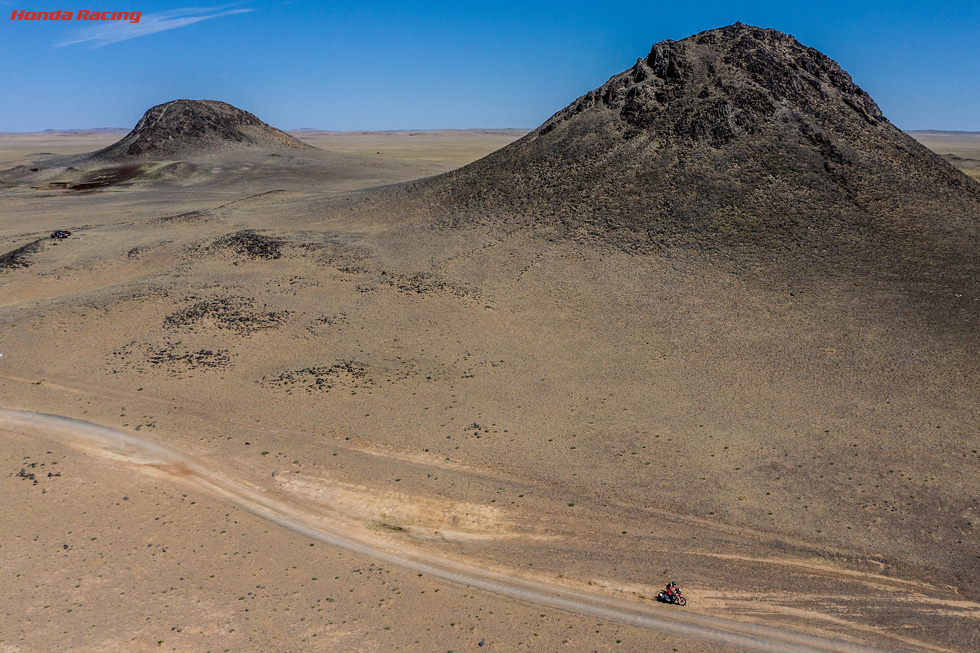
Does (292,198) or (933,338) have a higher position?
(292,198)

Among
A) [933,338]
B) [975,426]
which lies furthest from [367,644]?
[933,338]

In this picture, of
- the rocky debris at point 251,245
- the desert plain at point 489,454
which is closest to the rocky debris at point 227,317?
the desert plain at point 489,454

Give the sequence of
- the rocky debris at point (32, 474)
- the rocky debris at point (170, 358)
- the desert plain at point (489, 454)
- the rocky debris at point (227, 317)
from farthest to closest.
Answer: the rocky debris at point (227, 317) → the rocky debris at point (170, 358) → the rocky debris at point (32, 474) → the desert plain at point (489, 454)

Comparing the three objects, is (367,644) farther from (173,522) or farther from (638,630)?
(173,522)

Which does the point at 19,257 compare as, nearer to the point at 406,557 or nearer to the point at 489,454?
the point at 489,454

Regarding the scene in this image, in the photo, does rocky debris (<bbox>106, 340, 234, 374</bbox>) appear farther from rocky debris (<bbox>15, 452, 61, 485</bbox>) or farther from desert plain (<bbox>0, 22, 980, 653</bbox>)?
rocky debris (<bbox>15, 452, 61, 485</bbox>)

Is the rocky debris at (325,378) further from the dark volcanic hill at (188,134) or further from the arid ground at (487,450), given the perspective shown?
the dark volcanic hill at (188,134)

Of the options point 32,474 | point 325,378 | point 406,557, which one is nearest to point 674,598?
point 406,557
